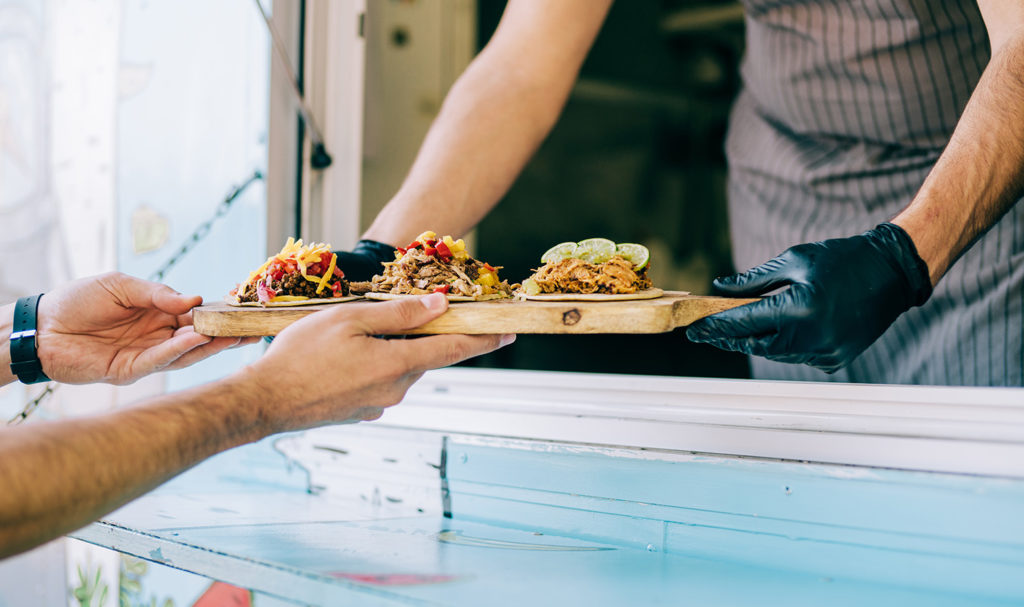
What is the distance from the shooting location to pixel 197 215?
2182mm

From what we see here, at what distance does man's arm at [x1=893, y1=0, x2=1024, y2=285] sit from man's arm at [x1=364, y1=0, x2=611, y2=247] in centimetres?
98

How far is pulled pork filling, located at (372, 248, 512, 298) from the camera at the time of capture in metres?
1.46

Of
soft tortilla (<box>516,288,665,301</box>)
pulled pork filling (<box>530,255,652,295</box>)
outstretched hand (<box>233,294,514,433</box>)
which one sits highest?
pulled pork filling (<box>530,255,652,295</box>)

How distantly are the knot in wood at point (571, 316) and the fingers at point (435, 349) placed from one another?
13 centimetres

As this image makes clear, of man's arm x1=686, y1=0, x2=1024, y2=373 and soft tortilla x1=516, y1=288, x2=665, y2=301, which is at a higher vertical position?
man's arm x1=686, y1=0, x2=1024, y2=373

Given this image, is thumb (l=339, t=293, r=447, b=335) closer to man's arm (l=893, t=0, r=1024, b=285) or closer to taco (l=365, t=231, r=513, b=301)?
taco (l=365, t=231, r=513, b=301)

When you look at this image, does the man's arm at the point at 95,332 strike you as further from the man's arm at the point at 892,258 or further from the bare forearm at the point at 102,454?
the man's arm at the point at 892,258

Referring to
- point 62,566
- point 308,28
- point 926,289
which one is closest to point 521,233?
point 308,28

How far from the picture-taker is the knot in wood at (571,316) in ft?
3.84

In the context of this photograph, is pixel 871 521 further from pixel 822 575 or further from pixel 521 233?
pixel 521 233

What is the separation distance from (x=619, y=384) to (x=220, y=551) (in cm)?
72

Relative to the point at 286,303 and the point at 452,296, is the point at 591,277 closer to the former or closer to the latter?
the point at 452,296

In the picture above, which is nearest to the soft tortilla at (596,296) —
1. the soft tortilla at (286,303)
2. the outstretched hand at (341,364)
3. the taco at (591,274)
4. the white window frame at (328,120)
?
the taco at (591,274)

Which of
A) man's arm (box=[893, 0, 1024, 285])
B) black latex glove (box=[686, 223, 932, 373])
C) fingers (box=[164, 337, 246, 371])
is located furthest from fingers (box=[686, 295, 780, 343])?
fingers (box=[164, 337, 246, 371])
